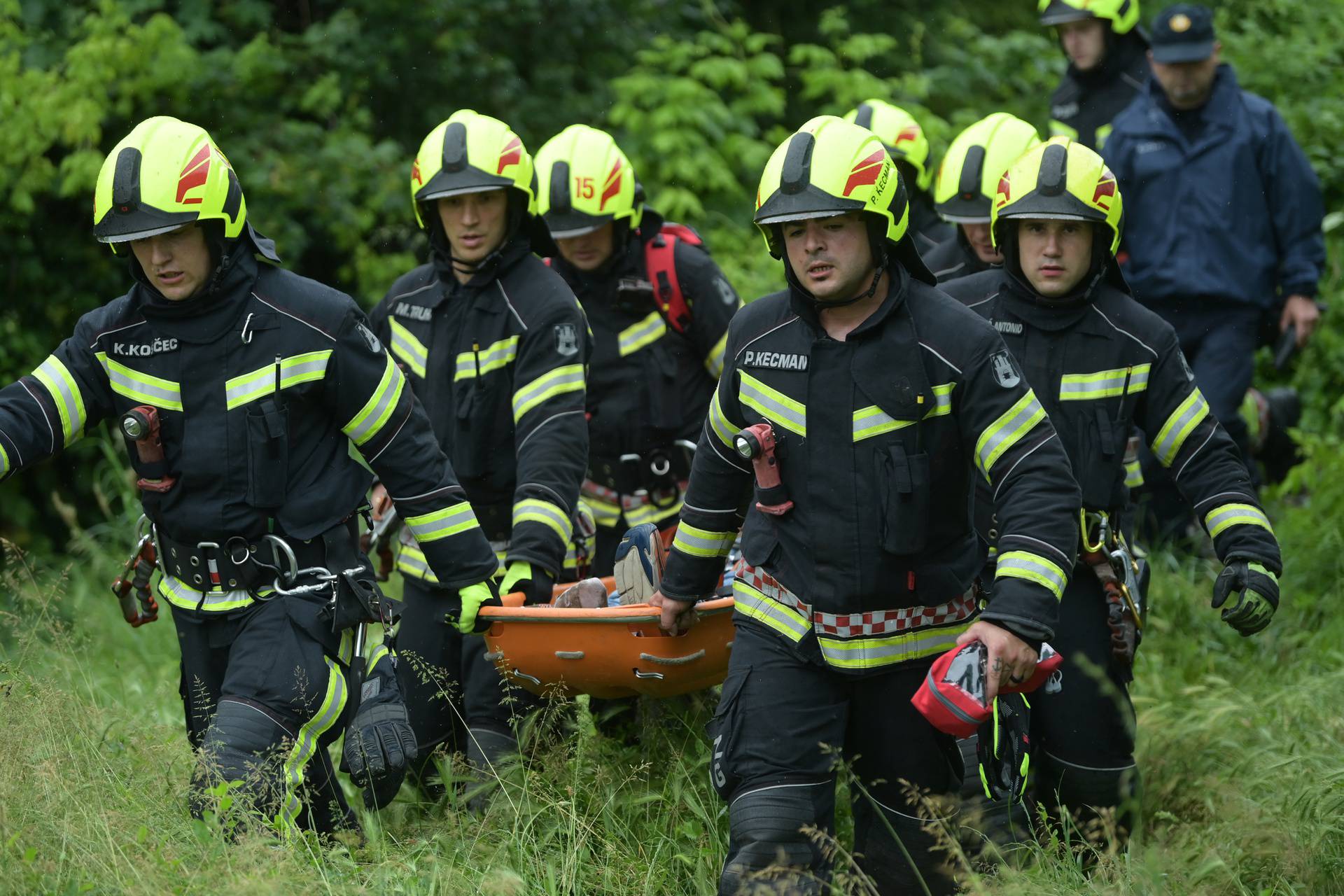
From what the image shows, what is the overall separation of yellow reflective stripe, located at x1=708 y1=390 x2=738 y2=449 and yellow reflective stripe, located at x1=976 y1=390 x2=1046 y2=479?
28.0 inches

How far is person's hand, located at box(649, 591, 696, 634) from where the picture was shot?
15.2ft

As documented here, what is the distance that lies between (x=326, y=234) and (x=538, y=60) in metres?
2.28

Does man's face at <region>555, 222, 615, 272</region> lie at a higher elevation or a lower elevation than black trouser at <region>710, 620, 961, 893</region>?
higher

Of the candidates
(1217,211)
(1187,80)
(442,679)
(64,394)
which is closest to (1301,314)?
(1217,211)

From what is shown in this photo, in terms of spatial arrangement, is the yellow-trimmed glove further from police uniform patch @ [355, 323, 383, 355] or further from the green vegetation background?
police uniform patch @ [355, 323, 383, 355]

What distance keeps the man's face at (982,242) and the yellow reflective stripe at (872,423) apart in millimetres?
2497

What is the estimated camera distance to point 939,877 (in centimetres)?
440

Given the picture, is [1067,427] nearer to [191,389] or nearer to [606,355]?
[606,355]

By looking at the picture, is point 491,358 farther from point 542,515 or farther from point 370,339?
point 370,339

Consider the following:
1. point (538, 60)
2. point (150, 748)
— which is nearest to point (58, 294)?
point (538, 60)

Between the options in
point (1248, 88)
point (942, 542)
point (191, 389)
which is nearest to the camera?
point (942, 542)

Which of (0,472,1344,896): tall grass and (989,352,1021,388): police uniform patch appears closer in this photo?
(0,472,1344,896): tall grass

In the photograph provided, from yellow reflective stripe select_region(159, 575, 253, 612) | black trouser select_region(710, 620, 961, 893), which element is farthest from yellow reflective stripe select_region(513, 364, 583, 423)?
black trouser select_region(710, 620, 961, 893)

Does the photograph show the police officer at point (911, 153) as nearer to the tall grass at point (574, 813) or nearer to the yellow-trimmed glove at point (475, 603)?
the tall grass at point (574, 813)
